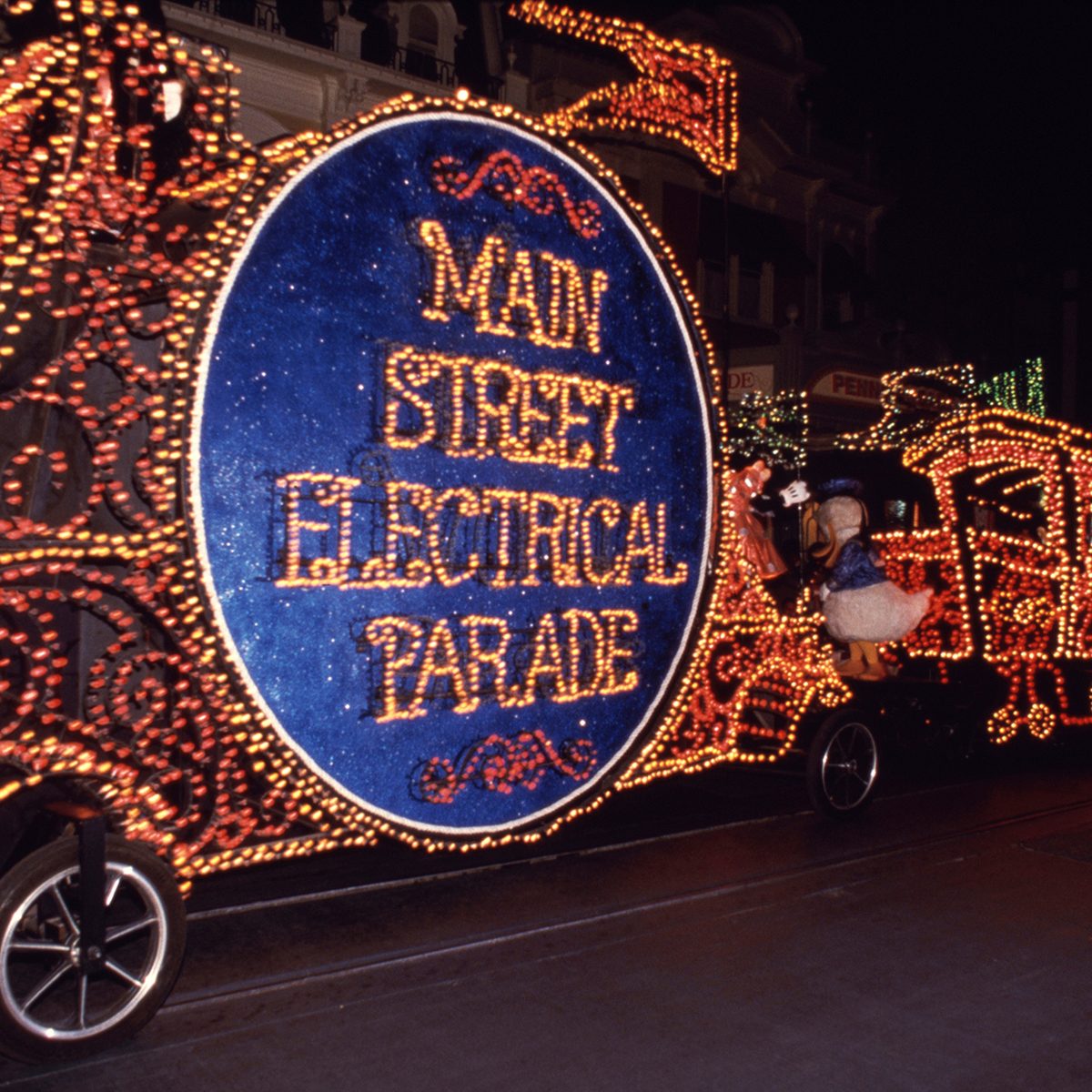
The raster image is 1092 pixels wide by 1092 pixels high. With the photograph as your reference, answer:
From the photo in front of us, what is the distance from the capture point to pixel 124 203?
3781 millimetres

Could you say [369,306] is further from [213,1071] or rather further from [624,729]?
[213,1071]

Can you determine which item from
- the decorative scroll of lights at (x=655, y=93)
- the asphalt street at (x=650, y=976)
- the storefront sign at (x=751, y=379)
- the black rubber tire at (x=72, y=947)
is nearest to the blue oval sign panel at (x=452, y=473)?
the decorative scroll of lights at (x=655, y=93)

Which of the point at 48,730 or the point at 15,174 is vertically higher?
the point at 15,174

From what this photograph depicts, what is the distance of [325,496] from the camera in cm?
430

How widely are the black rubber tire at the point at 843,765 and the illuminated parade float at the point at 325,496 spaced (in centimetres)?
52

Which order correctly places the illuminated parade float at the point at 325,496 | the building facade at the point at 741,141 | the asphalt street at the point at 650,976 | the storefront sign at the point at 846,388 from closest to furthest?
the asphalt street at the point at 650,976
the illuminated parade float at the point at 325,496
the building facade at the point at 741,141
the storefront sign at the point at 846,388

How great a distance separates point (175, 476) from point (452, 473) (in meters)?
1.18

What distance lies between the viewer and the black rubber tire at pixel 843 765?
21.5 feet

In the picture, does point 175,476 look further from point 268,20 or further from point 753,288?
point 753,288

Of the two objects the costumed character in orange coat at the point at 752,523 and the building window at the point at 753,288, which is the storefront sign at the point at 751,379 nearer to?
the building window at the point at 753,288

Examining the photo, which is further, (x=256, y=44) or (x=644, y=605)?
(x=256, y=44)

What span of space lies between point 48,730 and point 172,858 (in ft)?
2.11

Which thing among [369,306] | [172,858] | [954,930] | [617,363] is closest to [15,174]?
[369,306]

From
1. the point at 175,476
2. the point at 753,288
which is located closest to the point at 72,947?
the point at 175,476
